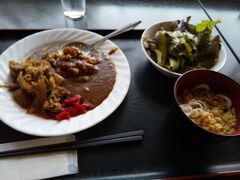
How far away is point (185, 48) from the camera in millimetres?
1120

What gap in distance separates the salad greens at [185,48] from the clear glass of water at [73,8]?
49cm

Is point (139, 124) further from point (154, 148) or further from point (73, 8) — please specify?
point (73, 8)

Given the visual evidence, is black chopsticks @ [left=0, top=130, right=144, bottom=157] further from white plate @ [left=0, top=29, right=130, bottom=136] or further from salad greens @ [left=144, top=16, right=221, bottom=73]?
salad greens @ [left=144, top=16, right=221, bottom=73]

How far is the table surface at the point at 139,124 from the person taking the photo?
0.89 meters

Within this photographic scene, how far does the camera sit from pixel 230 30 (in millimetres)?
1509

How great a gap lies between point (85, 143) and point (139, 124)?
0.24m

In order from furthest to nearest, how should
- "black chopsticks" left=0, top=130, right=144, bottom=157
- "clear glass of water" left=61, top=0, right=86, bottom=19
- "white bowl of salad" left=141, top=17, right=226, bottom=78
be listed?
"clear glass of water" left=61, top=0, right=86, bottom=19 → "white bowl of salad" left=141, top=17, right=226, bottom=78 → "black chopsticks" left=0, top=130, right=144, bottom=157

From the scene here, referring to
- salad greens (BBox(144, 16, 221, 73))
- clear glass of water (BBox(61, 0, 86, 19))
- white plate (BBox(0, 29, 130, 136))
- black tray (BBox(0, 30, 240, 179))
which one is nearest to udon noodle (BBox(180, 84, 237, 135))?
Result: black tray (BBox(0, 30, 240, 179))

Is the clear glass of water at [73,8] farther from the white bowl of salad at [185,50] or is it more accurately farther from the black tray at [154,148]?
the black tray at [154,148]

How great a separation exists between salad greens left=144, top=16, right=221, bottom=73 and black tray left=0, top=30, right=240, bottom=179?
161 mm

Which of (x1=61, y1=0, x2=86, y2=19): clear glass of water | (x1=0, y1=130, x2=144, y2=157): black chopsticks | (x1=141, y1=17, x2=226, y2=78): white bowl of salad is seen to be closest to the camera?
(x1=0, y1=130, x2=144, y2=157): black chopsticks

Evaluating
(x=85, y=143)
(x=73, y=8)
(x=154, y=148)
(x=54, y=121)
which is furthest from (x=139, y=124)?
(x=73, y=8)

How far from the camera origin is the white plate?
2.96 feet

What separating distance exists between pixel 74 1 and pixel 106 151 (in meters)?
0.91
